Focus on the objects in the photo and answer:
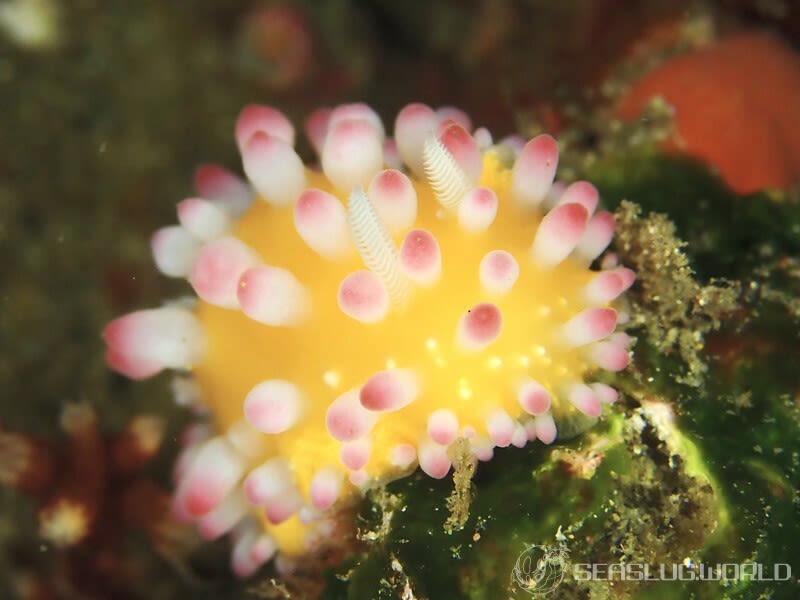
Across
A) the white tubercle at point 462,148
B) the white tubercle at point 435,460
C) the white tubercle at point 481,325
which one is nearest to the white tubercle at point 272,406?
the white tubercle at point 435,460

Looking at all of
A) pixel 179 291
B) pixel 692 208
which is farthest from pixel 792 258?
pixel 179 291

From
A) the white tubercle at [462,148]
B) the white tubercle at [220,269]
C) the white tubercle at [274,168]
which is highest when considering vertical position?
the white tubercle at [462,148]

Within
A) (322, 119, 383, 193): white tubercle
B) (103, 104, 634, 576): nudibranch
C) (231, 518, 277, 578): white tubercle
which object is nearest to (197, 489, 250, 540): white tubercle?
(103, 104, 634, 576): nudibranch

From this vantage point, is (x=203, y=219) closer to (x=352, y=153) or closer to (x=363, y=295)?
(x=352, y=153)

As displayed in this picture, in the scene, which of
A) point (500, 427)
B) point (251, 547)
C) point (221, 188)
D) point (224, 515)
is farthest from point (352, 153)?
point (251, 547)

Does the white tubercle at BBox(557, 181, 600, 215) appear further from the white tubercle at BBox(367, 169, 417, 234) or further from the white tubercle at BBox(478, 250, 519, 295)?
the white tubercle at BBox(367, 169, 417, 234)

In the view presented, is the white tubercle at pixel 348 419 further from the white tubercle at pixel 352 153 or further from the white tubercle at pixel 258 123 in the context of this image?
the white tubercle at pixel 258 123

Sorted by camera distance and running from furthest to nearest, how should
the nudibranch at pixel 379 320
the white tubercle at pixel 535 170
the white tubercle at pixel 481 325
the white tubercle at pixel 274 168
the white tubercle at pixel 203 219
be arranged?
the white tubercle at pixel 203 219, the white tubercle at pixel 274 168, the white tubercle at pixel 535 170, the nudibranch at pixel 379 320, the white tubercle at pixel 481 325

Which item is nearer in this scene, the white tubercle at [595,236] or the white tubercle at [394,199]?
the white tubercle at [394,199]
